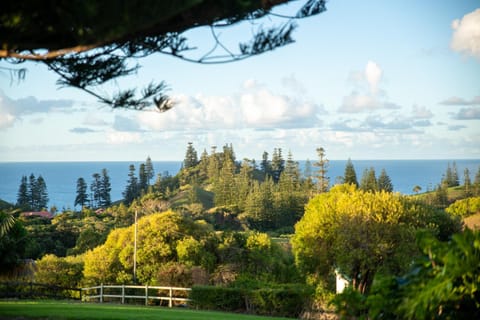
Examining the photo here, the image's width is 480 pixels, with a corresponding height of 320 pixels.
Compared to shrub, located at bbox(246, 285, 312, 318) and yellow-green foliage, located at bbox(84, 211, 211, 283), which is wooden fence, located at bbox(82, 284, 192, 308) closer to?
yellow-green foliage, located at bbox(84, 211, 211, 283)

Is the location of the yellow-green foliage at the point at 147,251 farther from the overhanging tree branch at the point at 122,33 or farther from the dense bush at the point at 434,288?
the dense bush at the point at 434,288

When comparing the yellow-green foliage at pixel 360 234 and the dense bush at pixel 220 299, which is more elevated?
the yellow-green foliage at pixel 360 234

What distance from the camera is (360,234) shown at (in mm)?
20172

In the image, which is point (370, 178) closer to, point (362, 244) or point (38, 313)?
point (362, 244)

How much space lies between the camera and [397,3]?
46.1 metres

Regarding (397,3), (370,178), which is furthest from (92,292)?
(370,178)

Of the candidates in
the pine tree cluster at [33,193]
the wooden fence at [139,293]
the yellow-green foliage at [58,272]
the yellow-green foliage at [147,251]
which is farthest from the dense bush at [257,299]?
the pine tree cluster at [33,193]

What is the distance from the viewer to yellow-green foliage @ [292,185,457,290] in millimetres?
19781

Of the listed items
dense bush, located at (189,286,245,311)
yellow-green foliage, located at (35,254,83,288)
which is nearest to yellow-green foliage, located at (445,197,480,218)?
yellow-green foliage, located at (35,254,83,288)

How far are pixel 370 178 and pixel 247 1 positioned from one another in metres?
77.6

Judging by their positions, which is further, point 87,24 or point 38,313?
point 38,313

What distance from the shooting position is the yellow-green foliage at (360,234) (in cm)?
1978

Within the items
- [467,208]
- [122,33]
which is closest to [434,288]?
[122,33]

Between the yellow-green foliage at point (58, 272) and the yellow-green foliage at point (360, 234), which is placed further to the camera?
the yellow-green foliage at point (58, 272)
